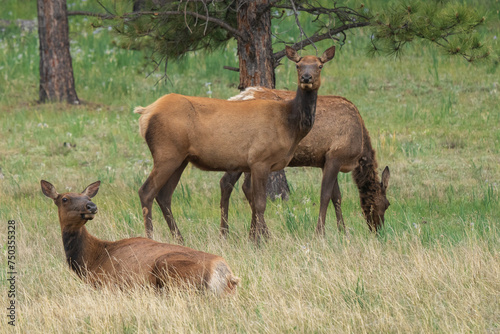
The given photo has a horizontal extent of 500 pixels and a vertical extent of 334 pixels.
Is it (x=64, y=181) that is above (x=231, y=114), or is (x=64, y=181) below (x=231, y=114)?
below

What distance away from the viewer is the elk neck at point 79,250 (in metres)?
6.32

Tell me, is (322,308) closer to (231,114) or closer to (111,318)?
(111,318)

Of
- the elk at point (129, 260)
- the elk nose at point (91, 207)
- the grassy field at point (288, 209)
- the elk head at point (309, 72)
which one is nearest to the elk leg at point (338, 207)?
the grassy field at point (288, 209)

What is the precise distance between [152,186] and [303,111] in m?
1.77

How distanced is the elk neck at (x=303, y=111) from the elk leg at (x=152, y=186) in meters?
1.33

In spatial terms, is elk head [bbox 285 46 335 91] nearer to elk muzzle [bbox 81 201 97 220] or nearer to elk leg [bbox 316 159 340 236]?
elk leg [bbox 316 159 340 236]

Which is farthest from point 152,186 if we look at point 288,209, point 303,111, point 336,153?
point 336,153

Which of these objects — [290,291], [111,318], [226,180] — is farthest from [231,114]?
[111,318]

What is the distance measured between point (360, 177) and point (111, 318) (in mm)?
4508

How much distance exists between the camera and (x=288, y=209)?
8.63 meters

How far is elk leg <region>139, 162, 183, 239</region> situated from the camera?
778 cm

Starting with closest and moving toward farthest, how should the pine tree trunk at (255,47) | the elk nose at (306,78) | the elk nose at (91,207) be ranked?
1. the elk nose at (91,207)
2. the elk nose at (306,78)
3. the pine tree trunk at (255,47)

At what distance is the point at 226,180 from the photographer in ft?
29.5

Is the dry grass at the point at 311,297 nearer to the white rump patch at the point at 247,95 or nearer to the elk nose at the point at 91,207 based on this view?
the elk nose at the point at 91,207
